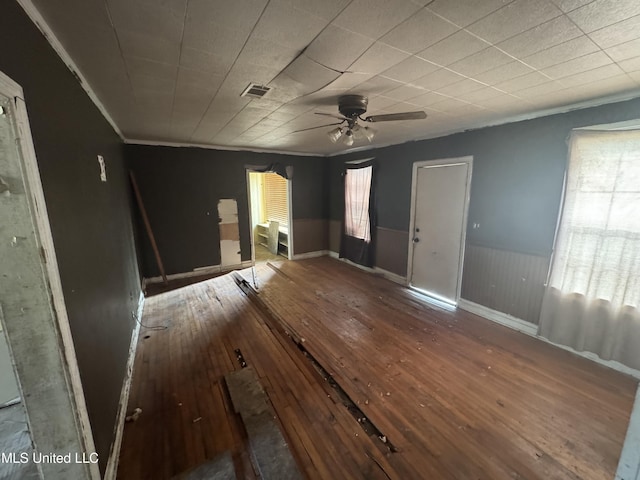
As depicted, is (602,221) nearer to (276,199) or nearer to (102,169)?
(102,169)

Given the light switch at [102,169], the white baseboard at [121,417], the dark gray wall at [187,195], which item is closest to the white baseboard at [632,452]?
the white baseboard at [121,417]

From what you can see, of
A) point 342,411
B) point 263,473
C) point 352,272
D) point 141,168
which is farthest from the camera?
point 352,272

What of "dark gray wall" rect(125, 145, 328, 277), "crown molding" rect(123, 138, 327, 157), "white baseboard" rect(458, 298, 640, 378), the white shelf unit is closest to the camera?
"white baseboard" rect(458, 298, 640, 378)

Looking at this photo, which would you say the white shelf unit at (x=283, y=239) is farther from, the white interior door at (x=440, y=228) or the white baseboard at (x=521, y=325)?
the white baseboard at (x=521, y=325)

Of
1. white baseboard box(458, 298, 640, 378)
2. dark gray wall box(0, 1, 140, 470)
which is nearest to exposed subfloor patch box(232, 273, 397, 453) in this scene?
dark gray wall box(0, 1, 140, 470)

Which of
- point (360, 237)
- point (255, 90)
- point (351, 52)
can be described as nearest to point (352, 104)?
point (351, 52)

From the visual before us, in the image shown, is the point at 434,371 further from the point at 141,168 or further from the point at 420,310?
the point at 141,168

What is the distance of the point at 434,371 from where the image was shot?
2416 mm

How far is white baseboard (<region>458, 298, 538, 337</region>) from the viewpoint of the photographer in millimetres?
3018

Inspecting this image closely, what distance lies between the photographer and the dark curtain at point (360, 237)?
5.07 metres

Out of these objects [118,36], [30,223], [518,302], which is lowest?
[518,302]

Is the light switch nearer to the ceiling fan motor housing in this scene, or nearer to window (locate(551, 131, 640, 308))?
the ceiling fan motor housing

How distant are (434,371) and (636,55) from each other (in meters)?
2.69

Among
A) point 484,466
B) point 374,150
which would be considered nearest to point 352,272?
point 374,150
